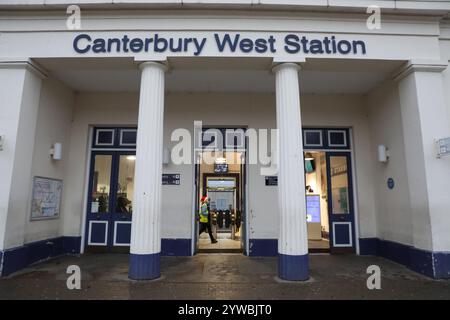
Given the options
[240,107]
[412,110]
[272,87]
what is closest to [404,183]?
[412,110]

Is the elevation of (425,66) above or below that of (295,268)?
above

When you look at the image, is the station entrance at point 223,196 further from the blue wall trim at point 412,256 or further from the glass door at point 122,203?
the blue wall trim at point 412,256

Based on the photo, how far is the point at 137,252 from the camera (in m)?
5.10

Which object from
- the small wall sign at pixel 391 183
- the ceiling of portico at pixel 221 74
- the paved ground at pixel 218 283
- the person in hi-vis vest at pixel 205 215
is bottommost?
the paved ground at pixel 218 283

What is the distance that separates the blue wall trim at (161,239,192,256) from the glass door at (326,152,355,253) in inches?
A: 144

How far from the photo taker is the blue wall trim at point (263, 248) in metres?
7.18

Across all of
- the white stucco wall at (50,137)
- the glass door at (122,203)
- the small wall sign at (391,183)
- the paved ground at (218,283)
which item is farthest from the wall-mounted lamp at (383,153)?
the white stucco wall at (50,137)

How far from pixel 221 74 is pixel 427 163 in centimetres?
449

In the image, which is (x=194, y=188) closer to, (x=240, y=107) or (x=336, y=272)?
(x=240, y=107)

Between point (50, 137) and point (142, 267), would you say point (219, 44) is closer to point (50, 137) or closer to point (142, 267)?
point (142, 267)

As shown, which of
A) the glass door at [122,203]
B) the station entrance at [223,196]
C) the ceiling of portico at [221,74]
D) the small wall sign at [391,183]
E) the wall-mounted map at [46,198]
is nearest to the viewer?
the ceiling of portico at [221,74]

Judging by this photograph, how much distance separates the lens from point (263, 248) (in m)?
7.20

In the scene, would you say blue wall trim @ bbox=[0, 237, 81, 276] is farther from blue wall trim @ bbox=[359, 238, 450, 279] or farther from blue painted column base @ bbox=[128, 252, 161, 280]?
blue wall trim @ bbox=[359, 238, 450, 279]

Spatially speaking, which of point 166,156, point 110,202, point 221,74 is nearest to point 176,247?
point 110,202
